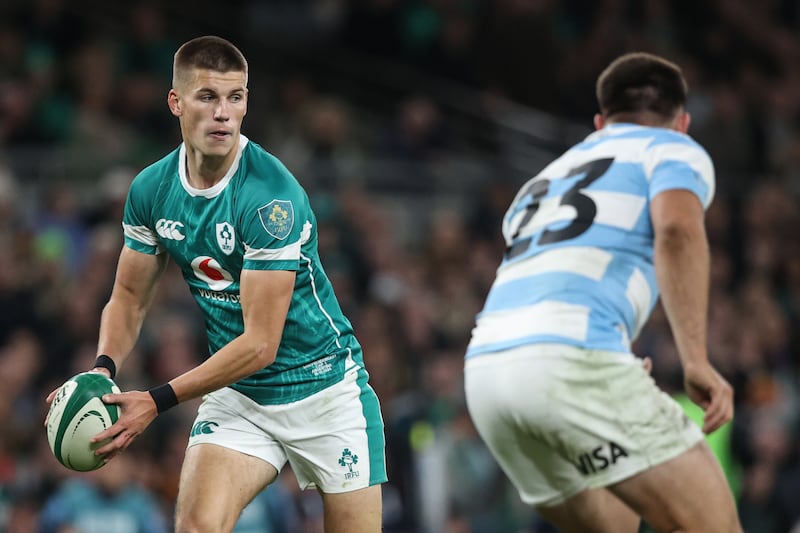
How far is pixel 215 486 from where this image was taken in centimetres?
524

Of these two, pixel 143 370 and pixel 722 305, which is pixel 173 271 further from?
pixel 722 305

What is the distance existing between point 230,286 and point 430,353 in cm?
600

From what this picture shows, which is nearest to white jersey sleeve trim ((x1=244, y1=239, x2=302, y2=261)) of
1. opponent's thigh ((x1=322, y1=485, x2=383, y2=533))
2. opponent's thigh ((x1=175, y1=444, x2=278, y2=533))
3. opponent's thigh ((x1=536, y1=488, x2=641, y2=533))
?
opponent's thigh ((x1=175, y1=444, x2=278, y2=533))

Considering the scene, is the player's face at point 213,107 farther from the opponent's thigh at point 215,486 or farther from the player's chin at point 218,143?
the opponent's thigh at point 215,486

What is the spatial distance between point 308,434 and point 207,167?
117cm

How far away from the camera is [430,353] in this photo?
11.3m

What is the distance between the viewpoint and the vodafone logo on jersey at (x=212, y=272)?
5.39m

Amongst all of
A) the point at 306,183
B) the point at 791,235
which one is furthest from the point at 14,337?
the point at 791,235

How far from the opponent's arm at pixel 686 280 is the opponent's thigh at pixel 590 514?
0.62 metres

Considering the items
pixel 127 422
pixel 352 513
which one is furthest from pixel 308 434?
pixel 127 422

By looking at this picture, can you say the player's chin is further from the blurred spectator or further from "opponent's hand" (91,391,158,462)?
the blurred spectator

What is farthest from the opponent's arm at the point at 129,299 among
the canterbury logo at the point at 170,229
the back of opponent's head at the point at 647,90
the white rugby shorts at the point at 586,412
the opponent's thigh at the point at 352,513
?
the back of opponent's head at the point at 647,90

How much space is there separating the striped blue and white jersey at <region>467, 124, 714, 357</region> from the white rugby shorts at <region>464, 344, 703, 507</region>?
0.25 feet

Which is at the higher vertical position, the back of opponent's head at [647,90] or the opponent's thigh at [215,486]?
the back of opponent's head at [647,90]
